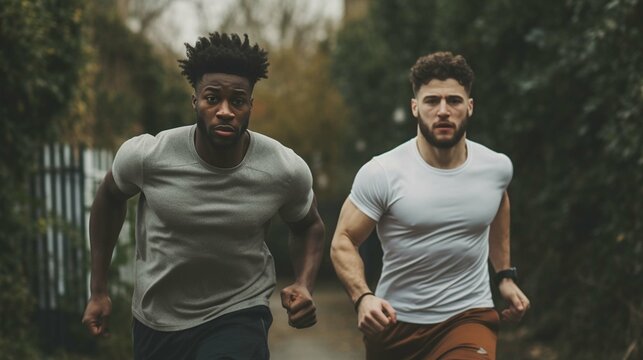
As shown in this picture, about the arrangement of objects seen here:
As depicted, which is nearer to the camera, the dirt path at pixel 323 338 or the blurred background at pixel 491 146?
the blurred background at pixel 491 146

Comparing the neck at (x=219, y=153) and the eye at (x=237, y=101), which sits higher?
the eye at (x=237, y=101)

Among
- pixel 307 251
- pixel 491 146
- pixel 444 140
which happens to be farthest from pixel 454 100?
pixel 491 146

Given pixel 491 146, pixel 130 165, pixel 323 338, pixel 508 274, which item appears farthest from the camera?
pixel 323 338

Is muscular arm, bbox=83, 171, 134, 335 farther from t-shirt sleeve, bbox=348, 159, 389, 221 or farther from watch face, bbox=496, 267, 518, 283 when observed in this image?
watch face, bbox=496, 267, 518, 283

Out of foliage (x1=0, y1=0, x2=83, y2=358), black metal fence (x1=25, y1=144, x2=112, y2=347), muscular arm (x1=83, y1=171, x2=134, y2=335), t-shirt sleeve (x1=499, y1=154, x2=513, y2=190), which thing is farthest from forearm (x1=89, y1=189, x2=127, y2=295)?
black metal fence (x1=25, y1=144, x2=112, y2=347)

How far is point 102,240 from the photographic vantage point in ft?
14.7

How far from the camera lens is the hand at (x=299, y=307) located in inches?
Result: 165

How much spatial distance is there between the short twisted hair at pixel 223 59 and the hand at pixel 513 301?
→ 1660 mm

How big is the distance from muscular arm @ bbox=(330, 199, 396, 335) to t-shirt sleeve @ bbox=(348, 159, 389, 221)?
3 centimetres

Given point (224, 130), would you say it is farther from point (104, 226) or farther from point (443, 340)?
point (443, 340)

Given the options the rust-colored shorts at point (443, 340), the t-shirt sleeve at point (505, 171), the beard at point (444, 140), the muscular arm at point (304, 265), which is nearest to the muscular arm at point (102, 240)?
the muscular arm at point (304, 265)

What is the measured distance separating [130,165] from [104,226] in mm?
382

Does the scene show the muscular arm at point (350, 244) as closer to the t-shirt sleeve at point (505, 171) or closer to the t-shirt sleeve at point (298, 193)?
the t-shirt sleeve at point (298, 193)

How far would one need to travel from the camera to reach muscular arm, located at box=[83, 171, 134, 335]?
4.31 metres
